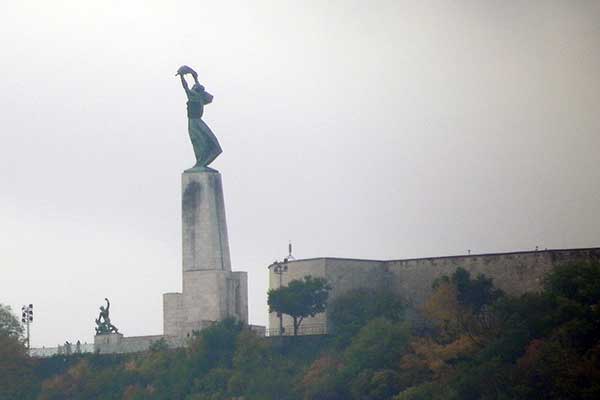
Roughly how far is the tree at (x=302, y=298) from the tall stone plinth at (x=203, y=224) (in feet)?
9.89

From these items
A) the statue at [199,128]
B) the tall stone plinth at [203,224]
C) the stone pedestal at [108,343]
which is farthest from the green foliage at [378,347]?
the stone pedestal at [108,343]

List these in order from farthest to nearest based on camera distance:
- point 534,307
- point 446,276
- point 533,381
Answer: point 446,276
point 534,307
point 533,381

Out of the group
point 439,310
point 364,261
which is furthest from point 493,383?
point 364,261

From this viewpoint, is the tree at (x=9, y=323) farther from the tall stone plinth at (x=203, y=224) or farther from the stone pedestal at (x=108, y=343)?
the tall stone plinth at (x=203, y=224)

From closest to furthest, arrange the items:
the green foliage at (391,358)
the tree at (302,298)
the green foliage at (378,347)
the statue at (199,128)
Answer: the green foliage at (391,358) → the green foliage at (378,347) → the tree at (302,298) → the statue at (199,128)

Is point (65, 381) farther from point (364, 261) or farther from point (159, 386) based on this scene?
A: point (364, 261)

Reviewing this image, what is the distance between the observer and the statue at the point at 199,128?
10031 centimetres

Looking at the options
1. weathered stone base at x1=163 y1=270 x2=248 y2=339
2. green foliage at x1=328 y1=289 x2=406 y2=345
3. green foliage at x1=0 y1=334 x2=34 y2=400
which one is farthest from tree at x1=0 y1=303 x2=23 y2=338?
green foliage at x1=328 y1=289 x2=406 y2=345

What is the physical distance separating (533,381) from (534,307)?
598 cm

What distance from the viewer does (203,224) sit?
9881 centimetres

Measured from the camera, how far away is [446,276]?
95.8 m

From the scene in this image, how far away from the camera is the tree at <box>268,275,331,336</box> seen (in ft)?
317

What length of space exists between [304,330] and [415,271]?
5708 millimetres

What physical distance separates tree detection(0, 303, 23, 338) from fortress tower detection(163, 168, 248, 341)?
1165 centimetres
